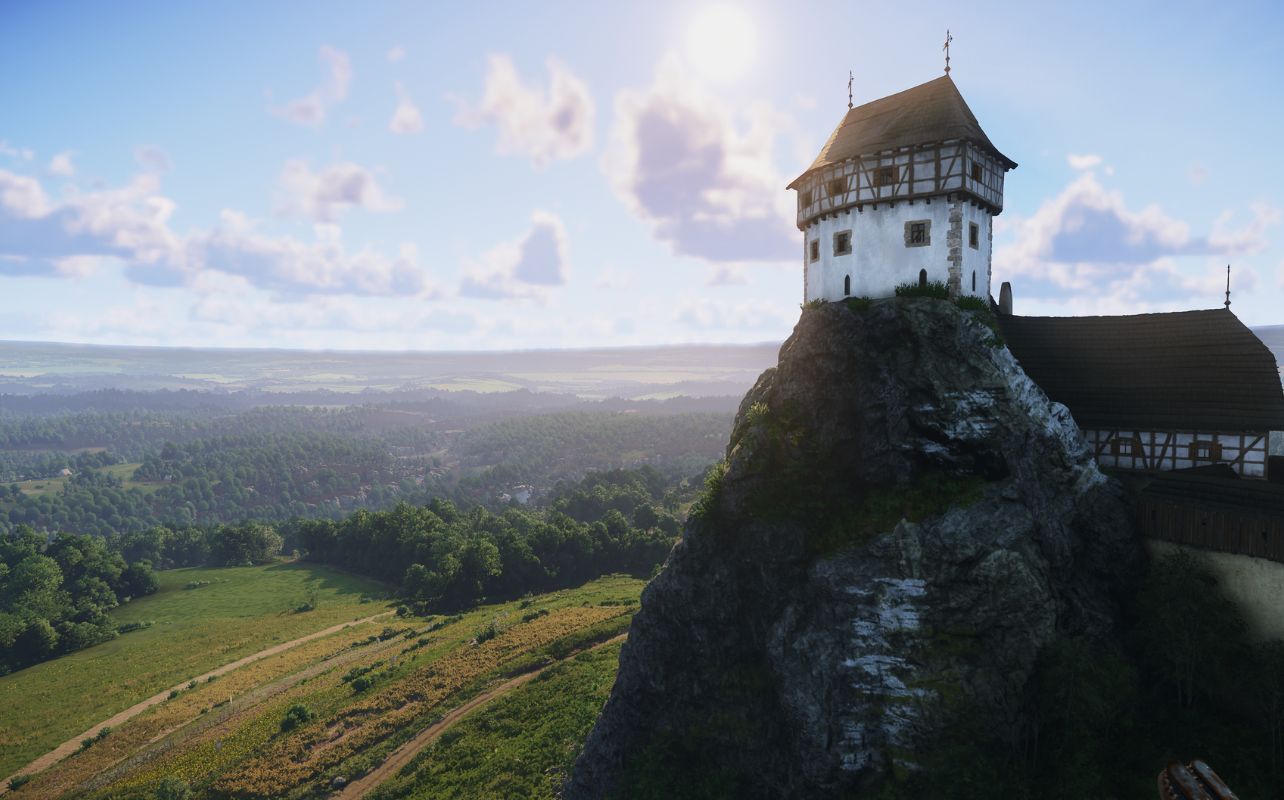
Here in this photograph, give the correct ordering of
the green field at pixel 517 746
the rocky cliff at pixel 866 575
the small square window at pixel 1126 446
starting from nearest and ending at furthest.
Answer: the rocky cliff at pixel 866 575, the small square window at pixel 1126 446, the green field at pixel 517 746

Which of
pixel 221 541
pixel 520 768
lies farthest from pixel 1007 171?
pixel 221 541

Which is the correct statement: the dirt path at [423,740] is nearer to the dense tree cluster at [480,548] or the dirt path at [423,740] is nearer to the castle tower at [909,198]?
the castle tower at [909,198]

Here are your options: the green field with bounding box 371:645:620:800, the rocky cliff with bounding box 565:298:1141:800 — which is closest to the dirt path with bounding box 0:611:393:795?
the green field with bounding box 371:645:620:800

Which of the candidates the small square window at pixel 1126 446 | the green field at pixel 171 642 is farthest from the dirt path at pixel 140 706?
the small square window at pixel 1126 446

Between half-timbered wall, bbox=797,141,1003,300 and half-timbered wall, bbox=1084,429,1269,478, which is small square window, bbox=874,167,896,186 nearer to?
half-timbered wall, bbox=797,141,1003,300

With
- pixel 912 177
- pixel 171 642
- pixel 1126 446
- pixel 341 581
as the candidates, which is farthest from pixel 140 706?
pixel 1126 446

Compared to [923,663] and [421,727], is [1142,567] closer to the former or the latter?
[923,663]

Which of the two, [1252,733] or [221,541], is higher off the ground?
[1252,733]
